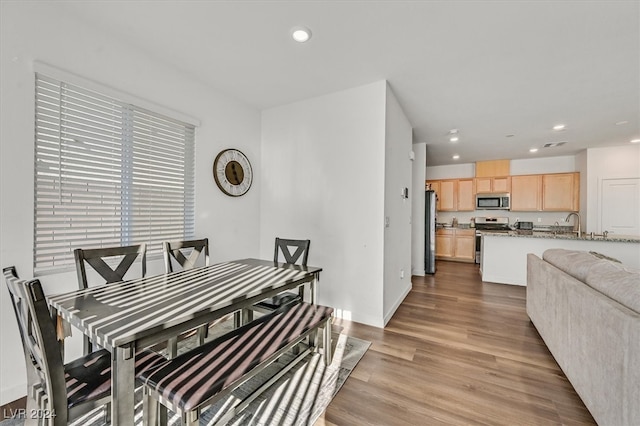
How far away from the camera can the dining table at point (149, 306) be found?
1067 millimetres

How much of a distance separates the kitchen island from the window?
5123 millimetres

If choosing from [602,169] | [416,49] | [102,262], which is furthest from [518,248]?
[102,262]

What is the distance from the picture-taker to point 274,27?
205 cm

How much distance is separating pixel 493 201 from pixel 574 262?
488cm

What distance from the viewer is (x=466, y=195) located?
6715 millimetres

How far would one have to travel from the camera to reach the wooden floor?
1.60m

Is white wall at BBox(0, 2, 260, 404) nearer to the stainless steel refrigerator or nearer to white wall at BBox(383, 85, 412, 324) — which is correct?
white wall at BBox(383, 85, 412, 324)

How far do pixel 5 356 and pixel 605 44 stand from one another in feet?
16.8

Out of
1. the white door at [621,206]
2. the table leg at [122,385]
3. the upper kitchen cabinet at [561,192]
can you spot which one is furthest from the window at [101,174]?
the white door at [621,206]

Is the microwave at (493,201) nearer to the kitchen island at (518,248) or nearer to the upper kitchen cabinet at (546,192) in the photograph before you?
the upper kitchen cabinet at (546,192)

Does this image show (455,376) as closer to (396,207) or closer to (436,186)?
(396,207)

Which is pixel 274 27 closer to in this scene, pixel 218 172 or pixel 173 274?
pixel 218 172

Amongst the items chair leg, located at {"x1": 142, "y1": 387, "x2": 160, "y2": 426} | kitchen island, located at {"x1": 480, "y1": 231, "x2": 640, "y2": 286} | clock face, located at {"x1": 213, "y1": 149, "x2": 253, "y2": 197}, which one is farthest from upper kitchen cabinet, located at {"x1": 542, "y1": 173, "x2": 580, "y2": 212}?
chair leg, located at {"x1": 142, "y1": 387, "x2": 160, "y2": 426}

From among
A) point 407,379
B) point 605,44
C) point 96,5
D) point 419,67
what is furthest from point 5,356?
point 605,44
